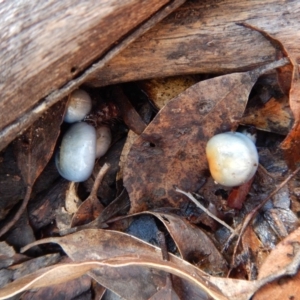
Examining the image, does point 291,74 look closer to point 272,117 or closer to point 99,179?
point 272,117

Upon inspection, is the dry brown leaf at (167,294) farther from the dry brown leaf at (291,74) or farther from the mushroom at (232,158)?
the dry brown leaf at (291,74)

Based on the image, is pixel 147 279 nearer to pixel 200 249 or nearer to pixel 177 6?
pixel 200 249

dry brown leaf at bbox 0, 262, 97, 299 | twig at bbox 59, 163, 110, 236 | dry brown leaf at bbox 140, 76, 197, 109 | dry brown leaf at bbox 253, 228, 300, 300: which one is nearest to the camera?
dry brown leaf at bbox 253, 228, 300, 300

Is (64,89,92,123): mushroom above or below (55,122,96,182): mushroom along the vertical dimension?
above

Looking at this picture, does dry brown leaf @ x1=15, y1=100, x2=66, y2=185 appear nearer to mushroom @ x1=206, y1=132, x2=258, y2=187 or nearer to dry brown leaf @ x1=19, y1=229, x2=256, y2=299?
dry brown leaf @ x1=19, y1=229, x2=256, y2=299

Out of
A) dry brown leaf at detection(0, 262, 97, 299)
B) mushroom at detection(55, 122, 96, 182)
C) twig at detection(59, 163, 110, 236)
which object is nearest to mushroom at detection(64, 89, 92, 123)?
mushroom at detection(55, 122, 96, 182)

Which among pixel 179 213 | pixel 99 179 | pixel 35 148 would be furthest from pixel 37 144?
pixel 179 213

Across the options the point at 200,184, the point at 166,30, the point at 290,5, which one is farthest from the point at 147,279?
the point at 290,5

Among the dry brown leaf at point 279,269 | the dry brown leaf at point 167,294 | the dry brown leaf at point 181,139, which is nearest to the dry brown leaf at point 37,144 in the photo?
the dry brown leaf at point 181,139
